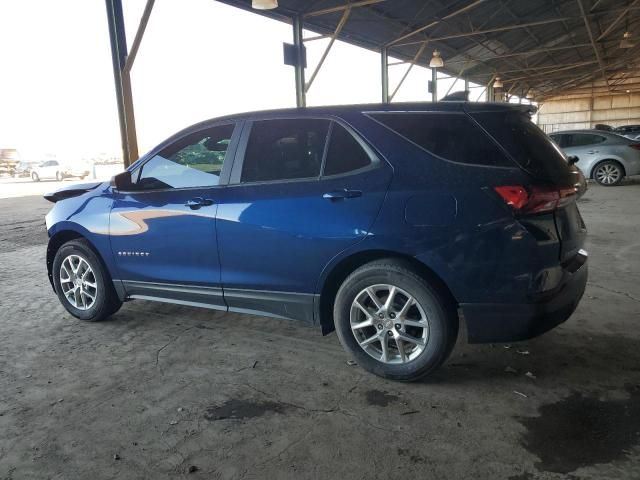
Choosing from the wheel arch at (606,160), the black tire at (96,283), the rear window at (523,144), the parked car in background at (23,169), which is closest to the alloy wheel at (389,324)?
the rear window at (523,144)

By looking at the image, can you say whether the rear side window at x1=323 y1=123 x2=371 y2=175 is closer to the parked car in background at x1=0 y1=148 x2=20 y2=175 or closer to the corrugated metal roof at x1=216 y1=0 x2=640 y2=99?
the corrugated metal roof at x1=216 y1=0 x2=640 y2=99

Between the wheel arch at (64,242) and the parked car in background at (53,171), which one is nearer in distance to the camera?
the wheel arch at (64,242)

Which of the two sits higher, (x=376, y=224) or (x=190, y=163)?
(x=190, y=163)

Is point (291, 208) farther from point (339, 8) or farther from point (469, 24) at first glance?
point (469, 24)

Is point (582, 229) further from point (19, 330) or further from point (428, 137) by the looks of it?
point (19, 330)

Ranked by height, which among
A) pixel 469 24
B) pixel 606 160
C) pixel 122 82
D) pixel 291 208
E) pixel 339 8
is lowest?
pixel 291 208

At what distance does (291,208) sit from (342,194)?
14.0 inches

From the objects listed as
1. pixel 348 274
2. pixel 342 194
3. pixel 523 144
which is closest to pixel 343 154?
pixel 342 194

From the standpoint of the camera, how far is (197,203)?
3.37 meters

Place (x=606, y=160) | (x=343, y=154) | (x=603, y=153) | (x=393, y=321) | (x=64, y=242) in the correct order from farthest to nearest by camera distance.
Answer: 1. (x=606, y=160)
2. (x=603, y=153)
3. (x=64, y=242)
4. (x=343, y=154)
5. (x=393, y=321)

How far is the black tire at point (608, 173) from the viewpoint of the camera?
39.9 feet

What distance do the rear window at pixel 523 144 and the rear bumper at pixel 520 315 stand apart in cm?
57

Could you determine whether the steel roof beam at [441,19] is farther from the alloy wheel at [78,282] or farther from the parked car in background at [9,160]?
→ the parked car in background at [9,160]

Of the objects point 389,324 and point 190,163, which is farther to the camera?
point 190,163
